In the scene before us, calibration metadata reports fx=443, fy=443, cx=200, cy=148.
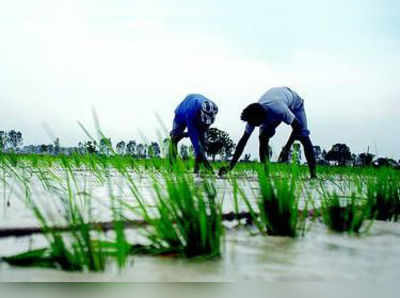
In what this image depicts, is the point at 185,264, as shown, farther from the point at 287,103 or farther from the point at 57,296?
the point at 287,103

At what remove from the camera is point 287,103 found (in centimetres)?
496

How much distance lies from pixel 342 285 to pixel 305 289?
0.30 ft

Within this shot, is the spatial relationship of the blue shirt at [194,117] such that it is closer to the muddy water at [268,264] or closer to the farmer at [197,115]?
the farmer at [197,115]

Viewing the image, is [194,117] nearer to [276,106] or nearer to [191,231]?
[276,106]

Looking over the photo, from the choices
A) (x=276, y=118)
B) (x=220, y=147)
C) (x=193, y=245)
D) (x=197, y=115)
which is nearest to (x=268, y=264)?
(x=193, y=245)

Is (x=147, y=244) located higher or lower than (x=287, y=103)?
lower

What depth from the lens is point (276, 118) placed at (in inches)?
185

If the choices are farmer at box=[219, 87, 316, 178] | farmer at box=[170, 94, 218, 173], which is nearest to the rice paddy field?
farmer at box=[219, 87, 316, 178]

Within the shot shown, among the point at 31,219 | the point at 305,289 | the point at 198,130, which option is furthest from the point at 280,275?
Answer: the point at 198,130

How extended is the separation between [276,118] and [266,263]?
3815 mm

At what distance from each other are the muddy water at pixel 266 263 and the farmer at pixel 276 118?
10.8 ft

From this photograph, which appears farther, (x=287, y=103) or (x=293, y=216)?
(x=287, y=103)

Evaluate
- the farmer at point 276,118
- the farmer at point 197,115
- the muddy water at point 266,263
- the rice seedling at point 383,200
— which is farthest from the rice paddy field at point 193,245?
the farmer at point 197,115

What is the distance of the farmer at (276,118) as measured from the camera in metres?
4.69
